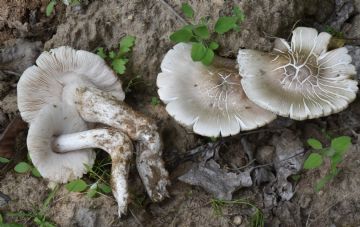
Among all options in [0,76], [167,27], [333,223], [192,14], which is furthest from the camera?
[0,76]

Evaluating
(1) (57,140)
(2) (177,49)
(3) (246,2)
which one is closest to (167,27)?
(2) (177,49)

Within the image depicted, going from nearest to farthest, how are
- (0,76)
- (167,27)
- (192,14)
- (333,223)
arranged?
(333,223)
(192,14)
(167,27)
(0,76)

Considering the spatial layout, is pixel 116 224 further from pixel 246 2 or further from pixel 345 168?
pixel 246 2

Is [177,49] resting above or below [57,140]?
above

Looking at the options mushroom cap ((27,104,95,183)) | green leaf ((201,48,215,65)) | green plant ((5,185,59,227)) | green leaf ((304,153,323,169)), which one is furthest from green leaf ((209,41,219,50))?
green plant ((5,185,59,227))

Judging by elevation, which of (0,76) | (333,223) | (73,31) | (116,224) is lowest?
(116,224)

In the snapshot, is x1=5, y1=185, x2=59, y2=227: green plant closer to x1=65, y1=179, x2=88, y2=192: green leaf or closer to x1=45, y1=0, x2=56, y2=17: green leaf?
x1=65, y1=179, x2=88, y2=192: green leaf

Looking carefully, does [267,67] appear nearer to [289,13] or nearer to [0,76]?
[289,13]

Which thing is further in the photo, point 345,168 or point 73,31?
point 73,31

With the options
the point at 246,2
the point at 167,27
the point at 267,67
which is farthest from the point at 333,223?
the point at 167,27
